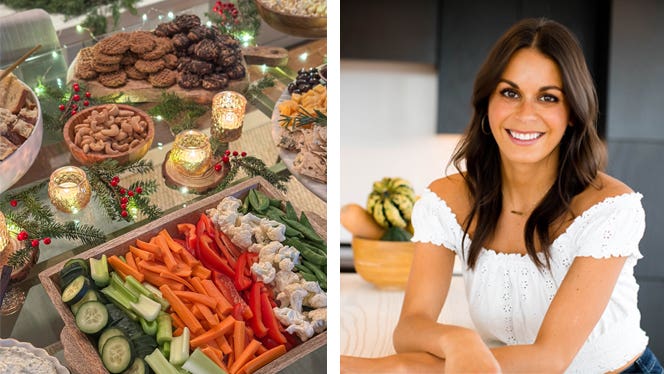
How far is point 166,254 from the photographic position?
1.02 m

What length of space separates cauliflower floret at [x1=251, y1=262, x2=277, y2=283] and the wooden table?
0.62m

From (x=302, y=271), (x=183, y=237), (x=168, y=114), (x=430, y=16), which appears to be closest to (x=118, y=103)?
(x=168, y=114)

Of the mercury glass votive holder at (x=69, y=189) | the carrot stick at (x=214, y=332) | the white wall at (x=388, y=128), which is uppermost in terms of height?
the mercury glass votive holder at (x=69, y=189)

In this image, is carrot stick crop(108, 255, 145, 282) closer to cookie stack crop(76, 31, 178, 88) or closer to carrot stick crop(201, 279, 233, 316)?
carrot stick crop(201, 279, 233, 316)

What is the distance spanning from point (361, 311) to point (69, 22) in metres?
1.08

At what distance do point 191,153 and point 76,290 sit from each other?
0.23 m

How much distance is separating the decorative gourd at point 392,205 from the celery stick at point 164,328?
1.12m

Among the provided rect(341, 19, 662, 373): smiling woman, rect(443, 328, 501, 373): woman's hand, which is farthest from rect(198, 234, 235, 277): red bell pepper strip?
rect(341, 19, 662, 373): smiling woman

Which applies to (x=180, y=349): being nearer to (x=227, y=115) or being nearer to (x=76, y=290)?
(x=76, y=290)

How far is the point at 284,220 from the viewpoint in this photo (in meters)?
1.05

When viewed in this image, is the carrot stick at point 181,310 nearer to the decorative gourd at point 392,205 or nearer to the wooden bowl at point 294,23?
the wooden bowl at point 294,23

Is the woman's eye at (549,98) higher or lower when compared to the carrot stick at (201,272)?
higher

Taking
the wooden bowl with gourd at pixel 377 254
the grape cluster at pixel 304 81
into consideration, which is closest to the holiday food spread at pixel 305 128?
the grape cluster at pixel 304 81

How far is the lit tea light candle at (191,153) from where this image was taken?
1053mm
